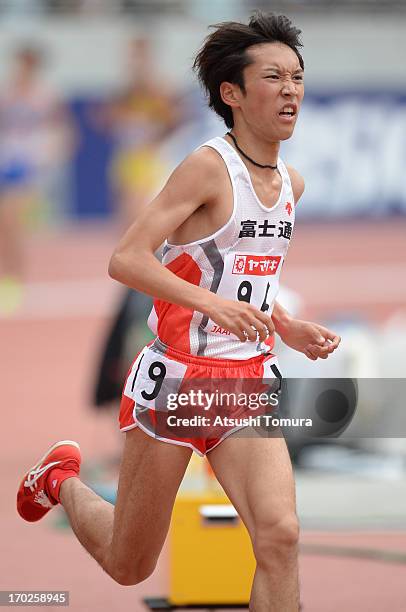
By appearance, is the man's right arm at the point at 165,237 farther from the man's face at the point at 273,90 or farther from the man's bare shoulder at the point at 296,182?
the man's bare shoulder at the point at 296,182

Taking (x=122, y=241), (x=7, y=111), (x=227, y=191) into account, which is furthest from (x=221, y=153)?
(x=7, y=111)

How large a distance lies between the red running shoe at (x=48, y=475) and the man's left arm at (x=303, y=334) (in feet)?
3.16

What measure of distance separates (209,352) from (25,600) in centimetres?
146

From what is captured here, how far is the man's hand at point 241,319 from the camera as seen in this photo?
169 inches

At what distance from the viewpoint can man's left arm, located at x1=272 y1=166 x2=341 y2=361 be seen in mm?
4777

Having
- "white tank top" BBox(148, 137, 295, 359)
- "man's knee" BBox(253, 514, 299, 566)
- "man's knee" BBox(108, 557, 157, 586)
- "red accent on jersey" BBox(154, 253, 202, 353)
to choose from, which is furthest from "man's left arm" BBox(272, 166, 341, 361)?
"man's knee" BBox(108, 557, 157, 586)

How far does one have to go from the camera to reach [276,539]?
14.3 ft

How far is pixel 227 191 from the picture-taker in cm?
463

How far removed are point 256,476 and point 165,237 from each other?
80cm

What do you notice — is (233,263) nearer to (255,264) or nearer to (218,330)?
(255,264)

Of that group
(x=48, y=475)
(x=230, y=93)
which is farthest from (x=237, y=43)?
(x=48, y=475)

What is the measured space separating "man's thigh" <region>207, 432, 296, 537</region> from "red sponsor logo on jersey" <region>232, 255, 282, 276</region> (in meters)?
0.53

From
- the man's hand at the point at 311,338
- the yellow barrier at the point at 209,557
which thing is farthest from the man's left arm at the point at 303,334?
the yellow barrier at the point at 209,557

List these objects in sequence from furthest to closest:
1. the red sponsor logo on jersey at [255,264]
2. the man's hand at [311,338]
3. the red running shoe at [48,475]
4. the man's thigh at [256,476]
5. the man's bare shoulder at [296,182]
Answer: the red running shoe at [48,475] → the man's bare shoulder at [296,182] → the man's hand at [311,338] → the red sponsor logo on jersey at [255,264] → the man's thigh at [256,476]
